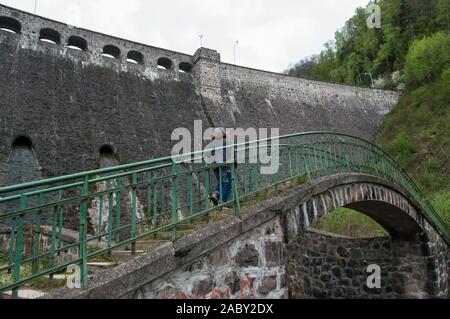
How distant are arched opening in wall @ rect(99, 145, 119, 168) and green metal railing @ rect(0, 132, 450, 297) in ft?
5.42

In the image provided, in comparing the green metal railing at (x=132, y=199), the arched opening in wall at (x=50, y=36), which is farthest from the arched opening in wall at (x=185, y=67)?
the green metal railing at (x=132, y=199)

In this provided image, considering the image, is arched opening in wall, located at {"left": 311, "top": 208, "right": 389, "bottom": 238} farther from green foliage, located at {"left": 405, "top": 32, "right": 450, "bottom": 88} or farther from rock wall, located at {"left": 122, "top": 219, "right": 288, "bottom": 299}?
green foliage, located at {"left": 405, "top": 32, "right": 450, "bottom": 88}

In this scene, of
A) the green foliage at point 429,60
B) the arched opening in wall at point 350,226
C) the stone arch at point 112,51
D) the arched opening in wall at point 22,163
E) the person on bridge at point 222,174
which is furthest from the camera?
the green foliage at point 429,60

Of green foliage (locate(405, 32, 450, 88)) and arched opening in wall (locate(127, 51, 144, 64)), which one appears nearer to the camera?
arched opening in wall (locate(127, 51, 144, 64))

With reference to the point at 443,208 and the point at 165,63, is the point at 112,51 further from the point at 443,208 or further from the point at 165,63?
the point at 443,208

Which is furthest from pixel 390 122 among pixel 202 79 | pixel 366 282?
pixel 366 282

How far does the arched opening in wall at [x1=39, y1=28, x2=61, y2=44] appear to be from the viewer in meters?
16.2

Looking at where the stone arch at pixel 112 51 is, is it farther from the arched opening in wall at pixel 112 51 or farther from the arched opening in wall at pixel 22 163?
the arched opening in wall at pixel 22 163

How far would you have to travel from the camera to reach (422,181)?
747 inches

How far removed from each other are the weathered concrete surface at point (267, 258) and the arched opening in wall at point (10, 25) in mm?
15035

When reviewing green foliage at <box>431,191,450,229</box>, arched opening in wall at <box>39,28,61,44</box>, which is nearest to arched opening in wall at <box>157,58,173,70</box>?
arched opening in wall at <box>39,28,61,44</box>

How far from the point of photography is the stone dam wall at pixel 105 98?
1267 cm

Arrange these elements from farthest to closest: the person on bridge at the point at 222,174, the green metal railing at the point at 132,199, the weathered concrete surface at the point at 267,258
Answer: the person on bridge at the point at 222,174 → the weathered concrete surface at the point at 267,258 → the green metal railing at the point at 132,199

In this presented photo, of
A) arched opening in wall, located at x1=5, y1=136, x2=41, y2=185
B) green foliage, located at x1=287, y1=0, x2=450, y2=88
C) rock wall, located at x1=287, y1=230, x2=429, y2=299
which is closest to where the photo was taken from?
rock wall, located at x1=287, y1=230, x2=429, y2=299
